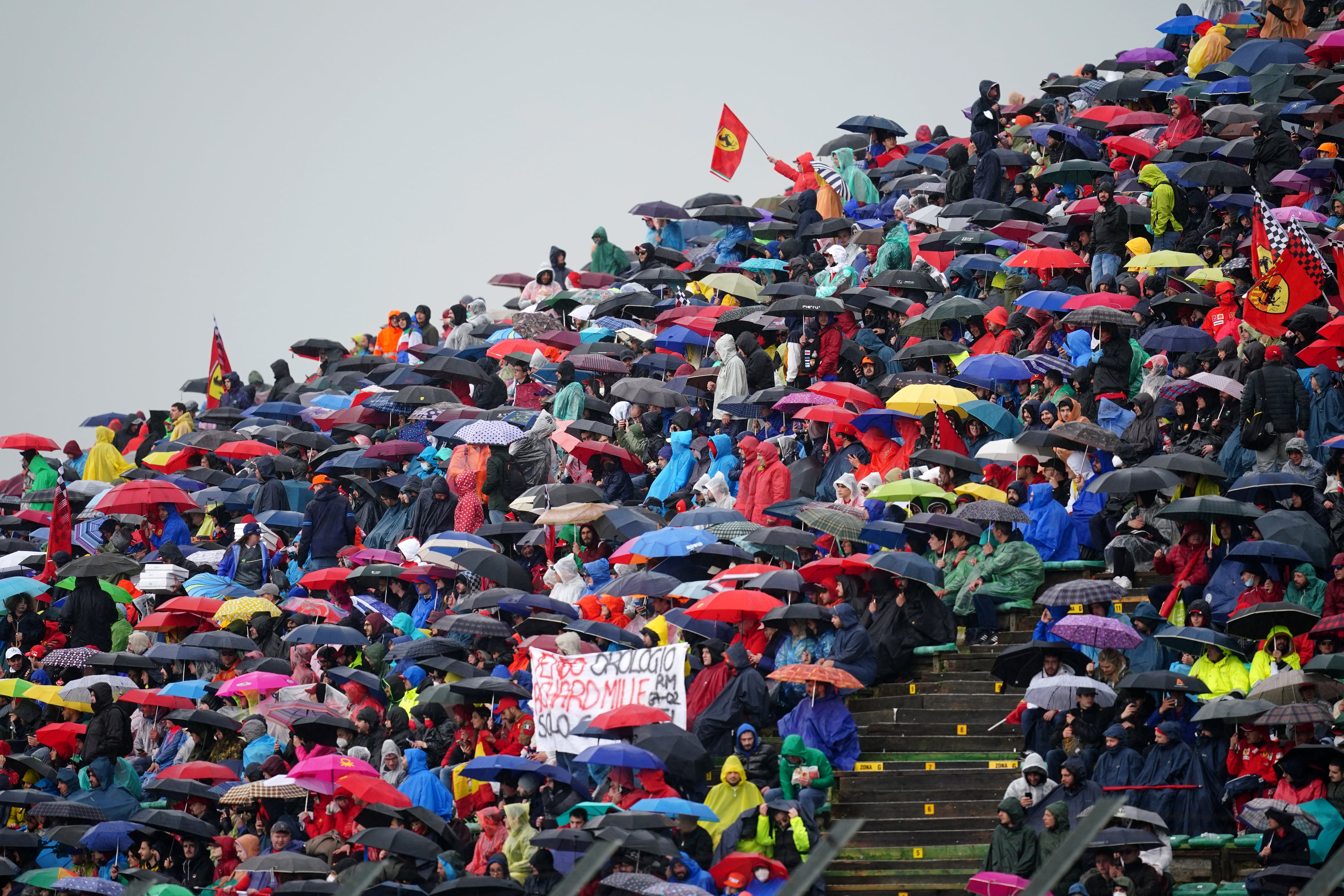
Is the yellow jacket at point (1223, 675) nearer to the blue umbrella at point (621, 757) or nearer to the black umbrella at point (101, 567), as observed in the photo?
the blue umbrella at point (621, 757)

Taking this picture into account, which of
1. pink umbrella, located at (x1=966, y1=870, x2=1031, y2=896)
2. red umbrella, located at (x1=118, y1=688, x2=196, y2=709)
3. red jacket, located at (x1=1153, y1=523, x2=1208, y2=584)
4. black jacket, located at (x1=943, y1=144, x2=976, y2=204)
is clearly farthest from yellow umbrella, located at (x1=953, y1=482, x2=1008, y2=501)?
black jacket, located at (x1=943, y1=144, x2=976, y2=204)

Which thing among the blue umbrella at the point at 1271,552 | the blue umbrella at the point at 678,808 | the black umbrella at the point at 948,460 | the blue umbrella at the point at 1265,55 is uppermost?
the blue umbrella at the point at 1265,55

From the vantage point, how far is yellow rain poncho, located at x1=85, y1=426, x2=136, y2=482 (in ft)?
101

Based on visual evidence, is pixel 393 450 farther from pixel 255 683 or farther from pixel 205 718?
pixel 205 718

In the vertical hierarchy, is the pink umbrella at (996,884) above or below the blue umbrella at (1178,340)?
below

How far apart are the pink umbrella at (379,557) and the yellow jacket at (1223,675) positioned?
34.5 feet

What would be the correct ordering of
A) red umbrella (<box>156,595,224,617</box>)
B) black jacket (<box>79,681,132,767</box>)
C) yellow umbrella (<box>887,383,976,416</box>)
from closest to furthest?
black jacket (<box>79,681,132,767</box>)
yellow umbrella (<box>887,383,976,416</box>)
red umbrella (<box>156,595,224,617</box>)

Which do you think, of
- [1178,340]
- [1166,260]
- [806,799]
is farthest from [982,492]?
[1166,260]

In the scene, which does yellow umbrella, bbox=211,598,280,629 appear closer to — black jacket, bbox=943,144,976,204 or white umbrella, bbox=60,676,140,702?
white umbrella, bbox=60,676,140,702

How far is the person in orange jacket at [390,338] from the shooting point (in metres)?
35.3

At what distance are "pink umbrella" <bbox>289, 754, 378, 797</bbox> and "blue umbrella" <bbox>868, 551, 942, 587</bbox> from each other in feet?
16.9

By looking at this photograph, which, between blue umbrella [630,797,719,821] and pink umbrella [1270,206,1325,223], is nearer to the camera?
blue umbrella [630,797,719,821]

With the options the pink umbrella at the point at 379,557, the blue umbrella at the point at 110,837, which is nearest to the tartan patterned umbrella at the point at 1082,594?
the blue umbrella at the point at 110,837

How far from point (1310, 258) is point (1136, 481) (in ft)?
16.4
